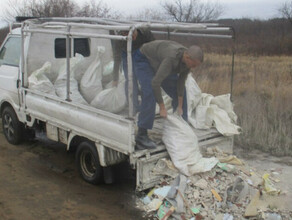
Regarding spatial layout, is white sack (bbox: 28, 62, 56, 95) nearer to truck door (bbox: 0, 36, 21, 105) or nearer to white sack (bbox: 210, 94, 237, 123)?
truck door (bbox: 0, 36, 21, 105)

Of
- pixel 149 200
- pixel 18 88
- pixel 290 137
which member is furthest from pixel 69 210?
pixel 290 137

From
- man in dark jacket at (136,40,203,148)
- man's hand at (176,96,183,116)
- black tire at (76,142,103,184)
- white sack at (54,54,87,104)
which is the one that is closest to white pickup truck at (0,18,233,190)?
black tire at (76,142,103,184)

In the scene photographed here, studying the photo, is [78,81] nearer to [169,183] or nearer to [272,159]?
[169,183]

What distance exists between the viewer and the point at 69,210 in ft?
13.7

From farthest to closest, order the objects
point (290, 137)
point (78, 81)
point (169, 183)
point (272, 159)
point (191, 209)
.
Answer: point (290, 137)
point (272, 159)
point (78, 81)
point (169, 183)
point (191, 209)

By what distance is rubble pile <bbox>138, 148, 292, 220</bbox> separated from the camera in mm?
3812

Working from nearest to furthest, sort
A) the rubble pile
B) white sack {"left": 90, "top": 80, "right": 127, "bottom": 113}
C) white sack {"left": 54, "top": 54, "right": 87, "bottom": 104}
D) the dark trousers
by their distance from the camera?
the rubble pile → the dark trousers → white sack {"left": 90, "top": 80, "right": 127, "bottom": 113} → white sack {"left": 54, "top": 54, "right": 87, "bottom": 104}

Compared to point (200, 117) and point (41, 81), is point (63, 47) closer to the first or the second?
point (41, 81)

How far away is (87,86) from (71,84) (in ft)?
0.75

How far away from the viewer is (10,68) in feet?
20.2

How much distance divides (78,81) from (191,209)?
252 cm

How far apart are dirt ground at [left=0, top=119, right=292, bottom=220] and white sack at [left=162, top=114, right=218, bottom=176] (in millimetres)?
766

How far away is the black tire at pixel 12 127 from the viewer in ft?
20.3

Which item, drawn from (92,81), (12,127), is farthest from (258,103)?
(12,127)
